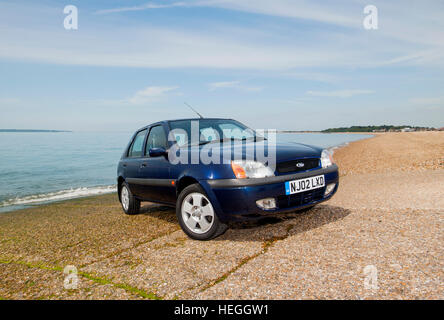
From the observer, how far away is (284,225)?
4.23 metres

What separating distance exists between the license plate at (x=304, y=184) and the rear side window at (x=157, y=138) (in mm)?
2000

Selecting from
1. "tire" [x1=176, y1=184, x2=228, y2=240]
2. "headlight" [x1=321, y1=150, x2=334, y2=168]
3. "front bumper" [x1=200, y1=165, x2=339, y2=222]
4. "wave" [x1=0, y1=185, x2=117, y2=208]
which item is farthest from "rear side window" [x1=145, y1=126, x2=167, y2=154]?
"wave" [x1=0, y1=185, x2=117, y2=208]

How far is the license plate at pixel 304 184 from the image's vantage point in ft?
11.8

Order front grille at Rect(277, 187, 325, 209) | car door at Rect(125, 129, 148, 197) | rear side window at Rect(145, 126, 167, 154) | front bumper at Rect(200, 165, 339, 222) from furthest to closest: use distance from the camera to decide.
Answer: car door at Rect(125, 129, 148, 197) < rear side window at Rect(145, 126, 167, 154) < front grille at Rect(277, 187, 325, 209) < front bumper at Rect(200, 165, 339, 222)

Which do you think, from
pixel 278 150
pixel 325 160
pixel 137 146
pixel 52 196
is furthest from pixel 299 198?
pixel 52 196

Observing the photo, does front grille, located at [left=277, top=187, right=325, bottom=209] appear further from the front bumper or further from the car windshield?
the car windshield

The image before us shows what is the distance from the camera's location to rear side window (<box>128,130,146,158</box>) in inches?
219

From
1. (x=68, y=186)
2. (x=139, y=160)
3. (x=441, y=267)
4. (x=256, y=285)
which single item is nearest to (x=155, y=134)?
(x=139, y=160)

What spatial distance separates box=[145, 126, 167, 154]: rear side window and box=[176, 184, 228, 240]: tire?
41.7 inches

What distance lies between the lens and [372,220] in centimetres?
422

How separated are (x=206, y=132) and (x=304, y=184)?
1.73 metres

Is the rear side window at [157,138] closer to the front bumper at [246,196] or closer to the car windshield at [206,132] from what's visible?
the car windshield at [206,132]

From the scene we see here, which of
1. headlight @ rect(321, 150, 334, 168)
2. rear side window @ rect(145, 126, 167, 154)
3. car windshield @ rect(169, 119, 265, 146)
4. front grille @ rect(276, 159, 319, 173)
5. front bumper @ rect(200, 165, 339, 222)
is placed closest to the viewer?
front bumper @ rect(200, 165, 339, 222)

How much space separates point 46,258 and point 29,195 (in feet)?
30.1
